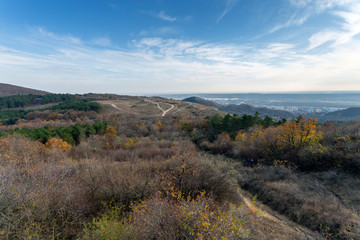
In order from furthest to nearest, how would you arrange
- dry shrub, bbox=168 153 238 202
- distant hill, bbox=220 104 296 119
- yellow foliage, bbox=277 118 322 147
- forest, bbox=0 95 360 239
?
distant hill, bbox=220 104 296 119
yellow foliage, bbox=277 118 322 147
dry shrub, bbox=168 153 238 202
forest, bbox=0 95 360 239

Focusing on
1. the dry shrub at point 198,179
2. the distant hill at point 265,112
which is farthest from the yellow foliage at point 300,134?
the distant hill at point 265,112

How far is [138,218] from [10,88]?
239312 mm

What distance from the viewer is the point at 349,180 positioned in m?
10.9

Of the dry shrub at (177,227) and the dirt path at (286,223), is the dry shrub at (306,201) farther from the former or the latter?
the dry shrub at (177,227)

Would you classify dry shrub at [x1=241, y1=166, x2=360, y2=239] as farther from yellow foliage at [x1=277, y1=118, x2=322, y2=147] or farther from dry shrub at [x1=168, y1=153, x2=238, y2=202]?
yellow foliage at [x1=277, y1=118, x2=322, y2=147]

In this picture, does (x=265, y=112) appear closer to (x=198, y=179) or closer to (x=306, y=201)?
(x=306, y=201)

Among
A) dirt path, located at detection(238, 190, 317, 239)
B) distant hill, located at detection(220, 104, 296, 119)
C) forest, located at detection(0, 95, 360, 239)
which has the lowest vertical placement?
distant hill, located at detection(220, 104, 296, 119)

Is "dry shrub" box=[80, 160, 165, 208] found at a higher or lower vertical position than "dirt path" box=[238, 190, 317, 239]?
higher

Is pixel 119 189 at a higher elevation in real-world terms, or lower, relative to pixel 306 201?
higher

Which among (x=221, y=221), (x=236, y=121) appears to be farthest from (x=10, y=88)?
(x=221, y=221)

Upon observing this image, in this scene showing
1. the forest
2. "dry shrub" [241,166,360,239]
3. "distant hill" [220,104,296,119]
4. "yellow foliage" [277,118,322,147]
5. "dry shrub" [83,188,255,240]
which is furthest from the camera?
"distant hill" [220,104,296,119]

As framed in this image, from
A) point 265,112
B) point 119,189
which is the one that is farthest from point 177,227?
point 265,112

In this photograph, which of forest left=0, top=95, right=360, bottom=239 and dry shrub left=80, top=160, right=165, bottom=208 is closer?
forest left=0, top=95, right=360, bottom=239

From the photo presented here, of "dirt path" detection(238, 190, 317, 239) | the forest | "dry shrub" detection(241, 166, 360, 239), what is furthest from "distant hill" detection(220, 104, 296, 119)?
"dirt path" detection(238, 190, 317, 239)
